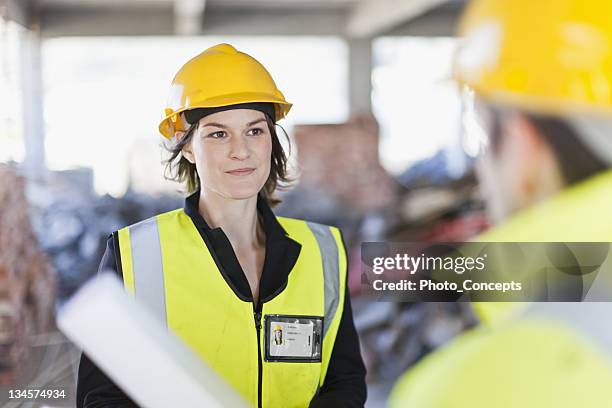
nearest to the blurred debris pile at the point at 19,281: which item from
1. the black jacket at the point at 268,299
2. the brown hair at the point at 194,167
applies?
the black jacket at the point at 268,299

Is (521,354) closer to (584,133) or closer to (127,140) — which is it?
(584,133)

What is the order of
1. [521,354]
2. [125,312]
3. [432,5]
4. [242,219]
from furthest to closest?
[242,219]
[432,5]
[125,312]
[521,354]

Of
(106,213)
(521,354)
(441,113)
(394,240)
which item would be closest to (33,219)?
(106,213)

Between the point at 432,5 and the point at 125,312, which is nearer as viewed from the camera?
the point at 125,312

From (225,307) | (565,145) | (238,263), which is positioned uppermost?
(565,145)

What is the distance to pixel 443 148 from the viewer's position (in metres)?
2.09

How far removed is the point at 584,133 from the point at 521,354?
60 centimetres

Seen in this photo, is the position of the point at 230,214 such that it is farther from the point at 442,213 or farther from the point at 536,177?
the point at 536,177

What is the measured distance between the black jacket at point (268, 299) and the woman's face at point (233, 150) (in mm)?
93

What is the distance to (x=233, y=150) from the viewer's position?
6.89 feet

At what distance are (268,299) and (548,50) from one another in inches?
37.2

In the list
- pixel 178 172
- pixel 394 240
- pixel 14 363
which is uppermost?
pixel 178 172

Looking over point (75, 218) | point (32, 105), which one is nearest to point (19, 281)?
point (75, 218)

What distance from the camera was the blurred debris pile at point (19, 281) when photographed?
2148 millimetres
